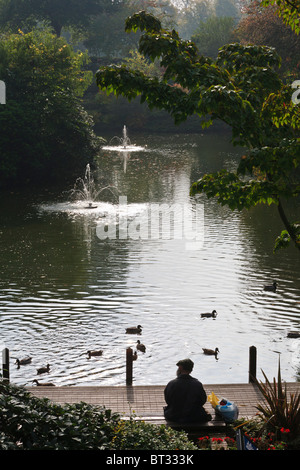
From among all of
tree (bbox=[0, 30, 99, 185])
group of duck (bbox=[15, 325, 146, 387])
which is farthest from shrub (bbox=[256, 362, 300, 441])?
tree (bbox=[0, 30, 99, 185])

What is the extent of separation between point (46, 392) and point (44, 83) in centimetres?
3435

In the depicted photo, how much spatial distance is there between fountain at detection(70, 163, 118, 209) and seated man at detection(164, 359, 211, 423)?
Result: 2586cm

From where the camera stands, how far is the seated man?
1164 centimetres

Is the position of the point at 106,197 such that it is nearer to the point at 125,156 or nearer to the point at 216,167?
the point at 216,167

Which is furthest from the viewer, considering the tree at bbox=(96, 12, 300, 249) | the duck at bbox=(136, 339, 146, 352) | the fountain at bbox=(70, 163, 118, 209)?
the fountain at bbox=(70, 163, 118, 209)

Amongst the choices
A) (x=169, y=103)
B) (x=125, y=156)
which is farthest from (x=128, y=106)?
(x=169, y=103)

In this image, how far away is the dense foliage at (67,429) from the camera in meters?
8.39

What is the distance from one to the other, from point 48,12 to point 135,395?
81.6 meters

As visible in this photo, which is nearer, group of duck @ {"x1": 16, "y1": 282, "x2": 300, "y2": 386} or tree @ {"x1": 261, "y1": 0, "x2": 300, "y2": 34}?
tree @ {"x1": 261, "y1": 0, "x2": 300, "y2": 34}

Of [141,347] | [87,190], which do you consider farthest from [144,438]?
[87,190]

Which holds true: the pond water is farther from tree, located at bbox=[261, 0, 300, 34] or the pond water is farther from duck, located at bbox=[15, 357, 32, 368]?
tree, located at bbox=[261, 0, 300, 34]

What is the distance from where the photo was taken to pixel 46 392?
14117mm

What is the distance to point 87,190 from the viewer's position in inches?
1666

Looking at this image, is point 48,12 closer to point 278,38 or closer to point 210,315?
point 278,38
